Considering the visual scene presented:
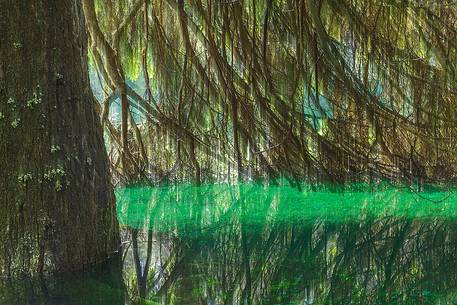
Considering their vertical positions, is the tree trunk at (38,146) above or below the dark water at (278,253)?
above

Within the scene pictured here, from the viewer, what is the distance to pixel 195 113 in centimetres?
572

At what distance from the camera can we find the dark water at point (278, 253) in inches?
108

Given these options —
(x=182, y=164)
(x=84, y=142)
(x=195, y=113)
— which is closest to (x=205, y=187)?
(x=182, y=164)

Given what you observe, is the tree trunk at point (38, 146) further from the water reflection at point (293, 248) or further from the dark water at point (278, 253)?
the water reflection at point (293, 248)

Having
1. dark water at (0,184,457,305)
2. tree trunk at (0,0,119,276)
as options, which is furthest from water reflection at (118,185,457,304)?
tree trunk at (0,0,119,276)

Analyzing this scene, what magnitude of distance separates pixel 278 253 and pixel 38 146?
1355 millimetres

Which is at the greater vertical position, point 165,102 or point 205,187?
point 165,102

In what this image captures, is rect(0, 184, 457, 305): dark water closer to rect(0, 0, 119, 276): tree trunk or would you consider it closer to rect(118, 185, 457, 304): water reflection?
rect(118, 185, 457, 304): water reflection

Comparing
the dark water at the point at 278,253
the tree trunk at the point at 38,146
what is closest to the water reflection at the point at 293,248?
the dark water at the point at 278,253

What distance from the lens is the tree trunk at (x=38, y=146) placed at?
110 inches

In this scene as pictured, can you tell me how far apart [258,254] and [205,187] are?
104 inches

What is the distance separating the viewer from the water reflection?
9.33ft

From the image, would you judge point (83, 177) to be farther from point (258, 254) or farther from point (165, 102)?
point (165, 102)

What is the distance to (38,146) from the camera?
2805 millimetres
